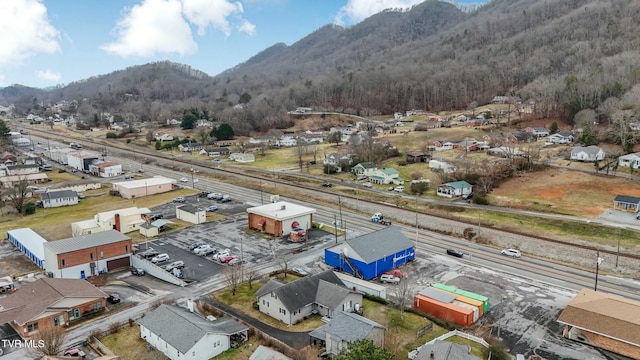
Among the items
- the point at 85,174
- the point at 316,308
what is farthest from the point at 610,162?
the point at 85,174

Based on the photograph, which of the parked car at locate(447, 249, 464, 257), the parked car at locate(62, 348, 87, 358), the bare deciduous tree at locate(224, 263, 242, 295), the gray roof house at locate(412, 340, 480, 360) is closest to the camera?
the gray roof house at locate(412, 340, 480, 360)

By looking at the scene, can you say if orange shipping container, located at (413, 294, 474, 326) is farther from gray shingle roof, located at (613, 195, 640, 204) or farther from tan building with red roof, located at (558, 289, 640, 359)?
gray shingle roof, located at (613, 195, 640, 204)

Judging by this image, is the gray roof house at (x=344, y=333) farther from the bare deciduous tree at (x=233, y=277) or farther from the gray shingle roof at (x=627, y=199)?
the gray shingle roof at (x=627, y=199)

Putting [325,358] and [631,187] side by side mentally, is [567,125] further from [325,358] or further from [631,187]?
[325,358]

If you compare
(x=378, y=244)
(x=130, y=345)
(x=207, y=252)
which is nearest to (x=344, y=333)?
(x=130, y=345)

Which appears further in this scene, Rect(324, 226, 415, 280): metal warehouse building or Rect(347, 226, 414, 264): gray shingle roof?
Rect(347, 226, 414, 264): gray shingle roof

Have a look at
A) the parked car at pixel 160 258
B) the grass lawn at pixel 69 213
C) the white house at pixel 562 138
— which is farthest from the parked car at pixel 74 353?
the white house at pixel 562 138

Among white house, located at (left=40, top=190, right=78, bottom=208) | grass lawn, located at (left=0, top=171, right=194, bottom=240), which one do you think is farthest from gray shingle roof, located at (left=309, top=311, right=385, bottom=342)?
white house, located at (left=40, top=190, right=78, bottom=208)
